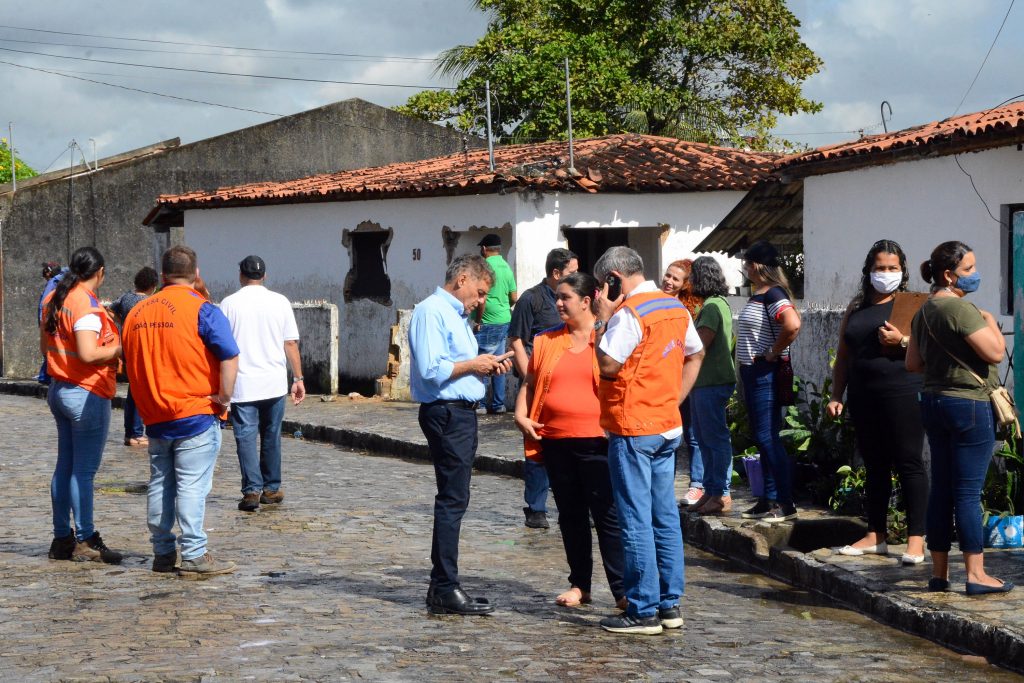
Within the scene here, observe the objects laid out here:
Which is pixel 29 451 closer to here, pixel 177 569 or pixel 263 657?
pixel 177 569

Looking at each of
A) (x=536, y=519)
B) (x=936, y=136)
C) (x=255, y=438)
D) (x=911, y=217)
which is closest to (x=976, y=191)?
(x=936, y=136)

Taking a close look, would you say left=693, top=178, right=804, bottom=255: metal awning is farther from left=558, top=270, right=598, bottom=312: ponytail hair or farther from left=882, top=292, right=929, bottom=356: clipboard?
left=558, top=270, right=598, bottom=312: ponytail hair

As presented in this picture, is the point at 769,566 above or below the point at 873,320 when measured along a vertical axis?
below

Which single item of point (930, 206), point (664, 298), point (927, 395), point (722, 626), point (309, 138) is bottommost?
point (722, 626)

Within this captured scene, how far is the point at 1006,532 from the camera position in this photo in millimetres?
7617

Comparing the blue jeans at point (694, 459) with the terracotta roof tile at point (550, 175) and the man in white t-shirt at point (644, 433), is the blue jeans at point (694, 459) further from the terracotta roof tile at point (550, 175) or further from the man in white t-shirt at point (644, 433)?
the terracotta roof tile at point (550, 175)

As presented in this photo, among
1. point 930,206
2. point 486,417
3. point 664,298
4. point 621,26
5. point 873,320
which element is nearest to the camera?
point 664,298

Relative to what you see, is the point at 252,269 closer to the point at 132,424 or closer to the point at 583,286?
the point at 583,286

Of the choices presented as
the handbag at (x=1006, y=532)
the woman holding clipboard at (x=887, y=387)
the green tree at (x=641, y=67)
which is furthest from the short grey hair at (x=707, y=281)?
the green tree at (x=641, y=67)

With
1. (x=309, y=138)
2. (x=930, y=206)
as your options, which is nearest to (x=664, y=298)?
(x=930, y=206)

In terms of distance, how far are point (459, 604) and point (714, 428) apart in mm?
2924

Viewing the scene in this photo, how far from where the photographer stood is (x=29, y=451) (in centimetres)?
1367

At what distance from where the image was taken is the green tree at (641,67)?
102 feet

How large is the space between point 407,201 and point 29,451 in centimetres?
775
